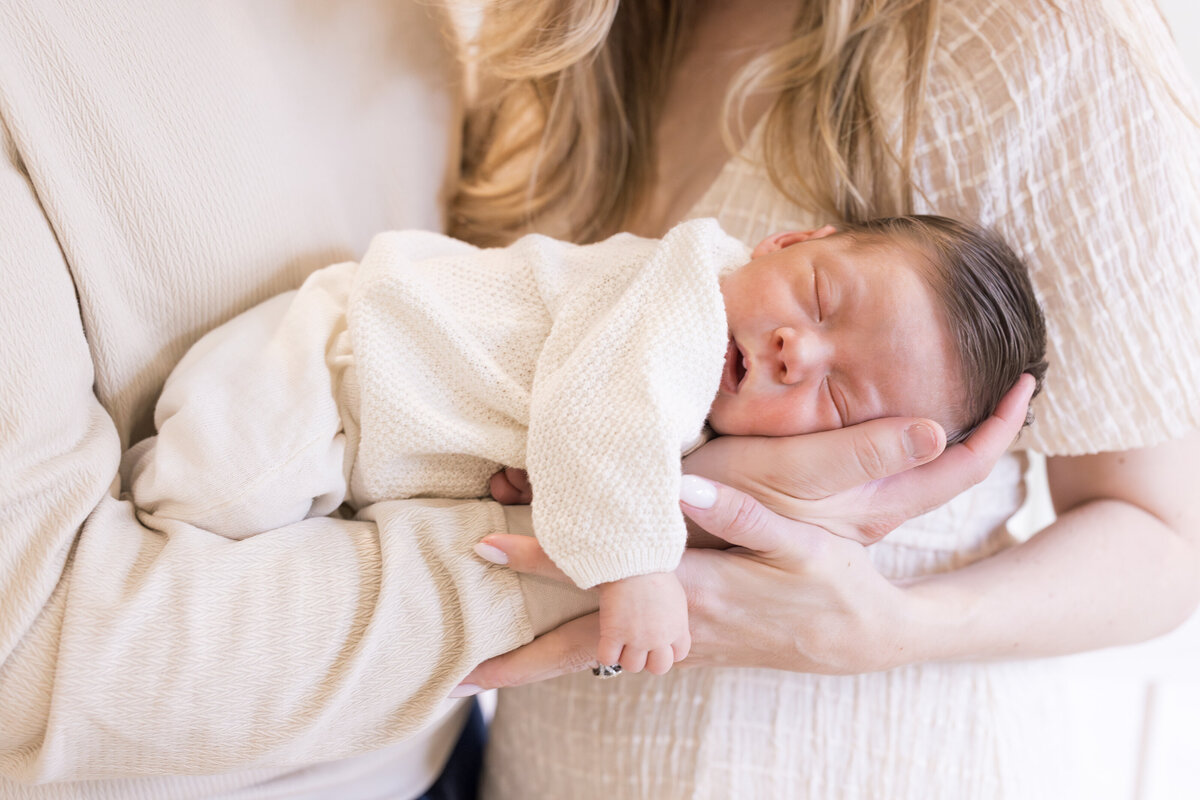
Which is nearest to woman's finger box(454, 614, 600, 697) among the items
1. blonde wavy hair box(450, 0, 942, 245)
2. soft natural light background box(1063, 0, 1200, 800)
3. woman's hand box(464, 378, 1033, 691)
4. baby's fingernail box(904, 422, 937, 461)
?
woman's hand box(464, 378, 1033, 691)

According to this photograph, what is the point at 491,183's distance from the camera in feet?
4.53

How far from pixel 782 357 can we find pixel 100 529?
66 cm

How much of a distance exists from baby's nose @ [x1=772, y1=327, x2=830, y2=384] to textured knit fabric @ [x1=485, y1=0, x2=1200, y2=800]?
25 cm

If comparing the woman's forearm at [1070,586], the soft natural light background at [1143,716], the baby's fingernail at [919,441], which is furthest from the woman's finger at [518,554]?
the soft natural light background at [1143,716]

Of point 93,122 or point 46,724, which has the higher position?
point 93,122

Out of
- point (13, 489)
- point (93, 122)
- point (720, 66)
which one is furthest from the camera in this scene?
point (720, 66)

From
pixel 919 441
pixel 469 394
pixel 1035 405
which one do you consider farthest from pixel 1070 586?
pixel 469 394

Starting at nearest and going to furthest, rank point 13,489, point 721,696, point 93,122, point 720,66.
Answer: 1. point 13,489
2. point 93,122
3. point 721,696
4. point 720,66

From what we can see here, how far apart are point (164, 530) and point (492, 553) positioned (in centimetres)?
32

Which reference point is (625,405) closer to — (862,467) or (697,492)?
(697,492)

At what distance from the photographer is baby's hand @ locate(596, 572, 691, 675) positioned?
2.70 feet

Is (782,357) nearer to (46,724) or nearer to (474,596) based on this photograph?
(474,596)

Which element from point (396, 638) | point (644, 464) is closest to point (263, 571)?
point (396, 638)

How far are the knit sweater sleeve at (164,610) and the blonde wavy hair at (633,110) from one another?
0.60 meters
